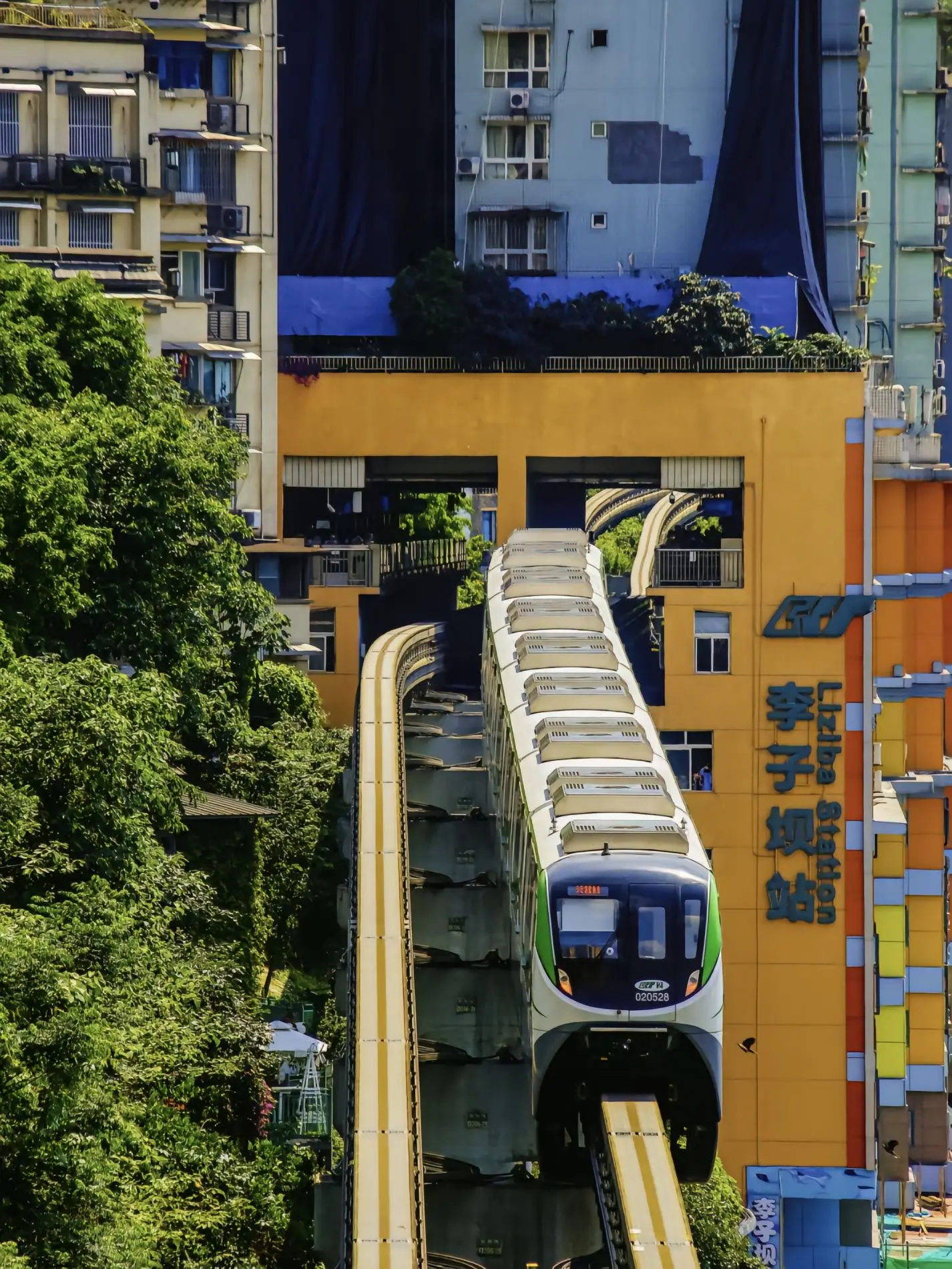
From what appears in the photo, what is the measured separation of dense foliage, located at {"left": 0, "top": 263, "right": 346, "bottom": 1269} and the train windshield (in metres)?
4.16

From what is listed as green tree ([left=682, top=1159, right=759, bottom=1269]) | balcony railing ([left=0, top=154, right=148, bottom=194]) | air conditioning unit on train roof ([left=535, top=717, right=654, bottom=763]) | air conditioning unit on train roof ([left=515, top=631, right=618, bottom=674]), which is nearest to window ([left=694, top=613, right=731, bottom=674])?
air conditioning unit on train roof ([left=515, top=631, right=618, bottom=674])

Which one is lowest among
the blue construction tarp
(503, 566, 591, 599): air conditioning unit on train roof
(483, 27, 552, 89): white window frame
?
(503, 566, 591, 599): air conditioning unit on train roof

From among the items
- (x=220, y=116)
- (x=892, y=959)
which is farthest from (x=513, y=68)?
(x=892, y=959)

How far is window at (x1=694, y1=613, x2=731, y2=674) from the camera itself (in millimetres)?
51469

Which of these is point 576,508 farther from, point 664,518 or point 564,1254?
point 564,1254

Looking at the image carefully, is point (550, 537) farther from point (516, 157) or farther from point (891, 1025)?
point (891, 1025)

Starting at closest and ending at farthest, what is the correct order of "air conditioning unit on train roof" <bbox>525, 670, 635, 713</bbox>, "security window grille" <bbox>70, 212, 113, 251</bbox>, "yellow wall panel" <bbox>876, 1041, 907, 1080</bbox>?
"air conditioning unit on train roof" <bbox>525, 670, 635, 713</bbox>
"security window grille" <bbox>70, 212, 113, 251</bbox>
"yellow wall panel" <bbox>876, 1041, 907, 1080</bbox>

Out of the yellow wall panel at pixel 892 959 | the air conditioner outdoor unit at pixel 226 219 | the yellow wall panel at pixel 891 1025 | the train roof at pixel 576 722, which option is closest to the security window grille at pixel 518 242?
the air conditioner outdoor unit at pixel 226 219

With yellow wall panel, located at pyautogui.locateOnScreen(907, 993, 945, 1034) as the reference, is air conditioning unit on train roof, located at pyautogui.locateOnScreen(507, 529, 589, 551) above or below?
above

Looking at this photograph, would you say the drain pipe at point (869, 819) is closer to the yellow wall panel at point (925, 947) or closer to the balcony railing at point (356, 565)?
the yellow wall panel at point (925, 947)

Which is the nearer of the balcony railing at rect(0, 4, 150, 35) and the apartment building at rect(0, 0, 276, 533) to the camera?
the apartment building at rect(0, 0, 276, 533)

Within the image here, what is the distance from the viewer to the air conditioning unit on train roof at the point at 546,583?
40125 millimetres

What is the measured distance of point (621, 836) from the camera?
91.6 ft

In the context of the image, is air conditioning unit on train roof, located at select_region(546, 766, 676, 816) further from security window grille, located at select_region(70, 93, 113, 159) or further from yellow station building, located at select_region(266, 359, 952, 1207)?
yellow station building, located at select_region(266, 359, 952, 1207)
